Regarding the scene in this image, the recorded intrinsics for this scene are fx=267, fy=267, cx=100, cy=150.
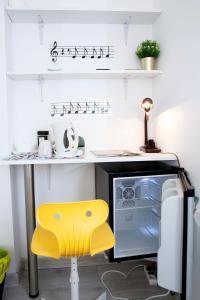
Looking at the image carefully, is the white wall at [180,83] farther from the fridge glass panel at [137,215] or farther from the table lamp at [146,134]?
the fridge glass panel at [137,215]

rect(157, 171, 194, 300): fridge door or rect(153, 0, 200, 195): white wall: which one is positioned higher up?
rect(153, 0, 200, 195): white wall

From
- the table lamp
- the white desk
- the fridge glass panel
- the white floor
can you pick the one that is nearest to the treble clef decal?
the table lamp

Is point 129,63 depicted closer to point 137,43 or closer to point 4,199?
point 137,43

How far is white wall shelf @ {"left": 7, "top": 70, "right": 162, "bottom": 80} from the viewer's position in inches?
79.4

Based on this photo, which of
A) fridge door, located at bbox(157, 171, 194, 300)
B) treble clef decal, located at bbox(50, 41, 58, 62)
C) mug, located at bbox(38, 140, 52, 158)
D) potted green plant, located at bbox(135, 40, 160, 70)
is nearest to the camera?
fridge door, located at bbox(157, 171, 194, 300)

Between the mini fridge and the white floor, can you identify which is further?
the white floor

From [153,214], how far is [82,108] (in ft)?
3.53

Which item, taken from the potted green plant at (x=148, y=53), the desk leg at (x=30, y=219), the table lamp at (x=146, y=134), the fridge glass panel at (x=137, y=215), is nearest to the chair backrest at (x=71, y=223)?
the desk leg at (x=30, y=219)

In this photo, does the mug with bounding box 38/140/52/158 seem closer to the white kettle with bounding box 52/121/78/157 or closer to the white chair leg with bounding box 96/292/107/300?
the white kettle with bounding box 52/121/78/157

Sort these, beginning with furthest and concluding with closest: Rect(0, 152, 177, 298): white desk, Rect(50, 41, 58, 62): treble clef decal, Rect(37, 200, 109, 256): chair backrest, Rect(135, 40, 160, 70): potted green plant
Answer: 1. Rect(50, 41, 58, 62): treble clef decal
2. Rect(135, 40, 160, 70): potted green plant
3. Rect(0, 152, 177, 298): white desk
4. Rect(37, 200, 109, 256): chair backrest

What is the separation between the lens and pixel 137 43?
2361mm

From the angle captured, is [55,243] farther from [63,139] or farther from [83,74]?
[83,74]

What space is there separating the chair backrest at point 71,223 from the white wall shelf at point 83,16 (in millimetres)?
1491

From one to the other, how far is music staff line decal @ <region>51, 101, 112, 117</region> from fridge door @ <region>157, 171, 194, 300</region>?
1.05 metres
